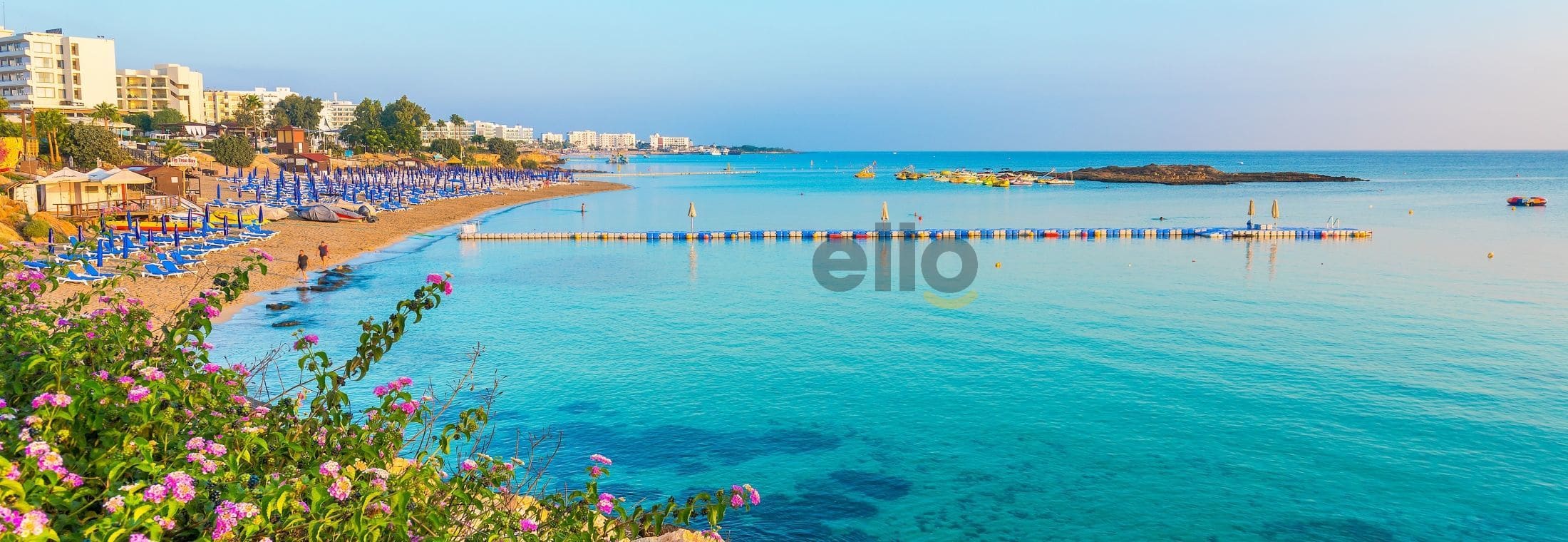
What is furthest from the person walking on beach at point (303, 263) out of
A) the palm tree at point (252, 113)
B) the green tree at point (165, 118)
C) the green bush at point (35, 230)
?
the palm tree at point (252, 113)

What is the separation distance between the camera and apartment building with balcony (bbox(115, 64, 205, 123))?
10569 cm

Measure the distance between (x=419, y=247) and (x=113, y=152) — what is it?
26.1m

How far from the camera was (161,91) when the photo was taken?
111062mm

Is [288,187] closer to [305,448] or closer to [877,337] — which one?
[877,337]

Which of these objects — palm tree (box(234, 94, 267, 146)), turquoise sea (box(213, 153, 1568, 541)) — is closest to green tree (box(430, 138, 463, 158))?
palm tree (box(234, 94, 267, 146))

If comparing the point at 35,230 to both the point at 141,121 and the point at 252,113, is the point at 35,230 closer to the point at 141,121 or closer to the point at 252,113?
the point at 141,121

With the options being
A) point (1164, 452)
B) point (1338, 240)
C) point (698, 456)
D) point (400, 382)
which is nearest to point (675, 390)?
point (698, 456)

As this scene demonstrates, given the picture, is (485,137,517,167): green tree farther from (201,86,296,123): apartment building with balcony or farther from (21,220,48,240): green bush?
(21,220,48,240): green bush

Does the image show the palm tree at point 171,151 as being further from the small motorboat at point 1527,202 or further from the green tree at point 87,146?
the small motorboat at point 1527,202

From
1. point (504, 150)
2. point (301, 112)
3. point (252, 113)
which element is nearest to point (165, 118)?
point (252, 113)

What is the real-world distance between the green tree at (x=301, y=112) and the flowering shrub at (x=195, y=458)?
140647mm

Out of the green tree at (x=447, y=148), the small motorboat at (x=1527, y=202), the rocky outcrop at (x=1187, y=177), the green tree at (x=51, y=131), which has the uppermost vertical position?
the green tree at (x=447, y=148)

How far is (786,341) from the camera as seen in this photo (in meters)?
22.9

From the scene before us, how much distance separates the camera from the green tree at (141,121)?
3711 inches
